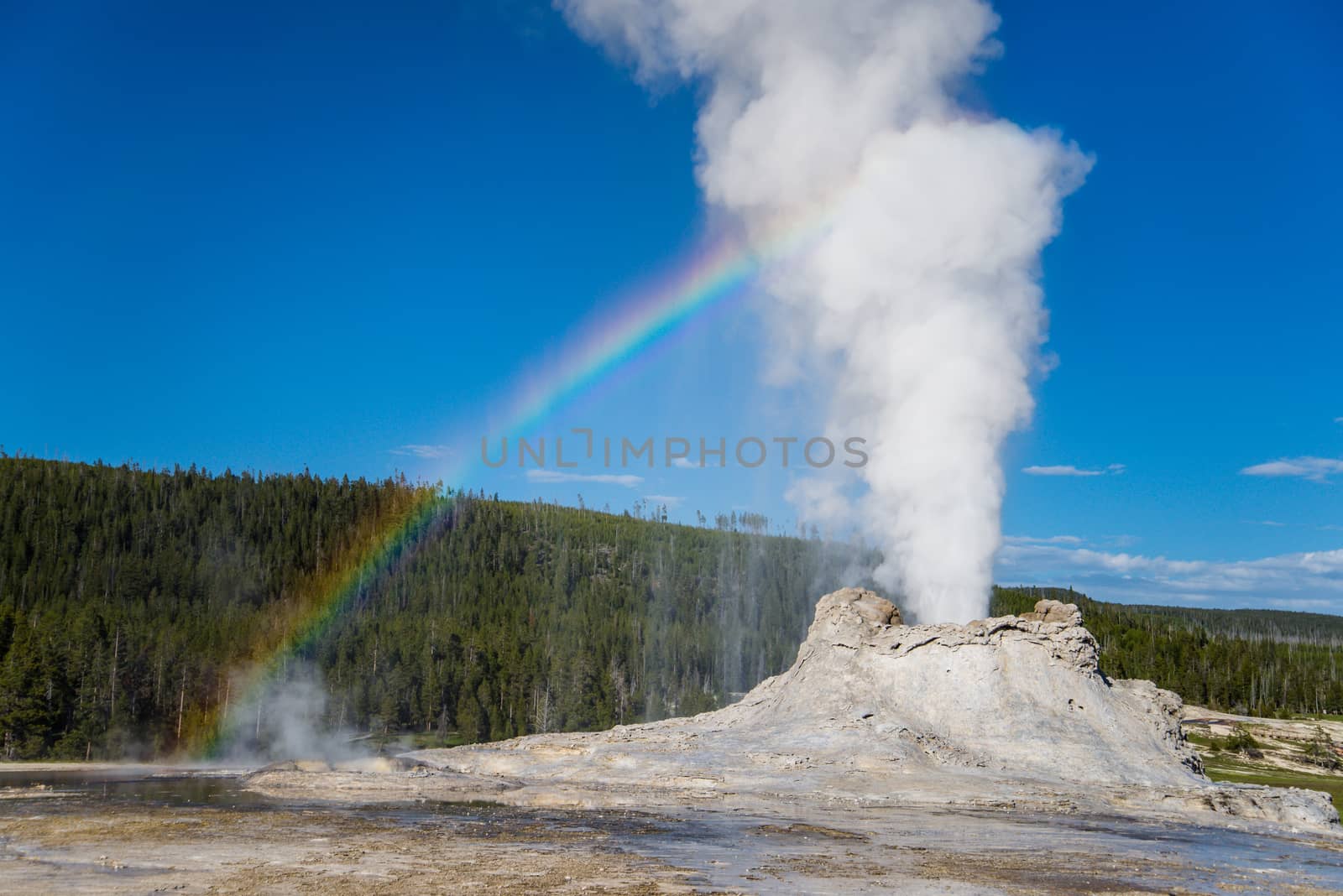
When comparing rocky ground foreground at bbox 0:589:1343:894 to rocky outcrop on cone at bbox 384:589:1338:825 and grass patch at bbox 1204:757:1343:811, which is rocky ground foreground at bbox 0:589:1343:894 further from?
grass patch at bbox 1204:757:1343:811

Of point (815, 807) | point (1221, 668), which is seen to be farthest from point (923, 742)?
point (1221, 668)

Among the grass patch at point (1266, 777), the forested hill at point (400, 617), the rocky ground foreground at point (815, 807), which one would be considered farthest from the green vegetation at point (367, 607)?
the grass patch at point (1266, 777)

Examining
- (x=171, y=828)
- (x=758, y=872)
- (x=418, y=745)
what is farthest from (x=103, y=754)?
(x=758, y=872)

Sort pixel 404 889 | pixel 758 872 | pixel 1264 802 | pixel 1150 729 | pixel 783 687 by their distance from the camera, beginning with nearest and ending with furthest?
pixel 404 889 < pixel 758 872 < pixel 1264 802 < pixel 1150 729 < pixel 783 687

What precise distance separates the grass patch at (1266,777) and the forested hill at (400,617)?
122 ft

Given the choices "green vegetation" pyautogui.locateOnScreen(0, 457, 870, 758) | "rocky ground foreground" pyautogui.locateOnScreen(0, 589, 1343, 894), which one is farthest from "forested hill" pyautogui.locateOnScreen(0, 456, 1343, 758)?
"rocky ground foreground" pyautogui.locateOnScreen(0, 589, 1343, 894)

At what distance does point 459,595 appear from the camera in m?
114

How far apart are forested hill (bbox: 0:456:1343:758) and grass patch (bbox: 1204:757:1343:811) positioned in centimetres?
3730

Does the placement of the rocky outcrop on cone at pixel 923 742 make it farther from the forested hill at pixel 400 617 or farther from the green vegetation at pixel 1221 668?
the green vegetation at pixel 1221 668

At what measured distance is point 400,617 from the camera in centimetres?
9975

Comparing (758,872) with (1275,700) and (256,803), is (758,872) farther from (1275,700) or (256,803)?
(1275,700)

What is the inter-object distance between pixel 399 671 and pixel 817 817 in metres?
57.2

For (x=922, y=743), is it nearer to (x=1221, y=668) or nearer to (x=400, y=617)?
(x=400, y=617)

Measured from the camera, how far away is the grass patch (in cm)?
4994
